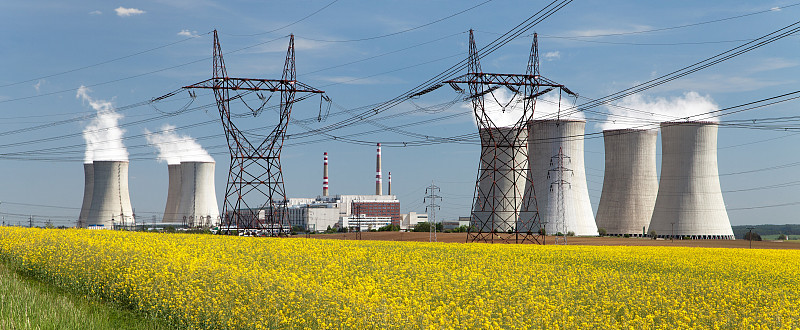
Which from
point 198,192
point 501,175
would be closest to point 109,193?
point 198,192

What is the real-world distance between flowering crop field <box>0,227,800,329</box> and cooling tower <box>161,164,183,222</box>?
67.0m

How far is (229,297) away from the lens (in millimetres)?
9812

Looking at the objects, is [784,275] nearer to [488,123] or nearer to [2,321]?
[2,321]

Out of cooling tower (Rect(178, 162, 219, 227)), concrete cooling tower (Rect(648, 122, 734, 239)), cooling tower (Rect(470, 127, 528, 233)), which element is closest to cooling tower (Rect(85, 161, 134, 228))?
cooling tower (Rect(178, 162, 219, 227))

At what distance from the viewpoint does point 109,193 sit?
2640 inches

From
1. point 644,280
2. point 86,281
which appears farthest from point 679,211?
point 86,281

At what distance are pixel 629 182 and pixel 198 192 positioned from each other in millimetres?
40528

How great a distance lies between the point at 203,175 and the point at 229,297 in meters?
61.9

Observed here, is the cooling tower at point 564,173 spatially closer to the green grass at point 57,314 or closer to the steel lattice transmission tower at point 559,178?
the steel lattice transmission tower at point 559,178

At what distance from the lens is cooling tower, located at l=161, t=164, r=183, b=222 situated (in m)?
81.4

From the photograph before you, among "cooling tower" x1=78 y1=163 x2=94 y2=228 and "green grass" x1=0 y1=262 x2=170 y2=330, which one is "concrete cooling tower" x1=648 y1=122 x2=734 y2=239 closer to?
"green grass" x1=0 y1=262 x2=170 y2=330

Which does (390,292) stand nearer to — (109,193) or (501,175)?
(501,175)

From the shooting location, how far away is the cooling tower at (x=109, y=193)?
6631cm

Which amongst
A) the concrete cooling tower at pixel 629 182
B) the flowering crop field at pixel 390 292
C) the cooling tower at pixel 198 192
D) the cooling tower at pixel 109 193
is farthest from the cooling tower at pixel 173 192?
the flowering crop field at pixel 390 292
